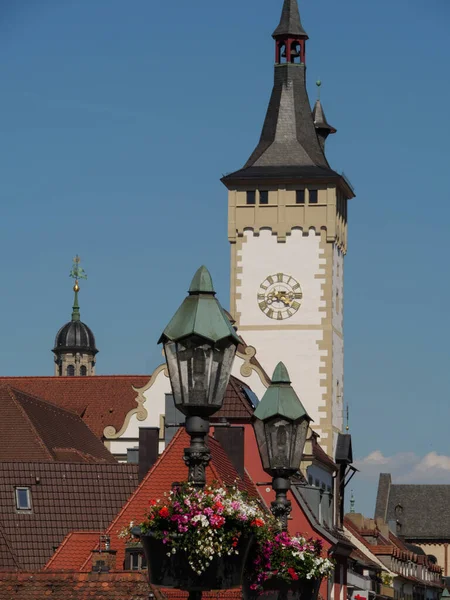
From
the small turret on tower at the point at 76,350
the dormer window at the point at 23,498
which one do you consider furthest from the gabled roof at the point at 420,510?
the dormer window at the point at 23,498

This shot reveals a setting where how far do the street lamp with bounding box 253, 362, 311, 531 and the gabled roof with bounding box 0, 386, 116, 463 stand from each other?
33.4 m

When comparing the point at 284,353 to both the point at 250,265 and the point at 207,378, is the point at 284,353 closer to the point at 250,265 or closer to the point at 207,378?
the point at 250,265

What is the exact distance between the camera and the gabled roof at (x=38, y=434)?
54375 mm

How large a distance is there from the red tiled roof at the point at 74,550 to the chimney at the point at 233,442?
379 cm

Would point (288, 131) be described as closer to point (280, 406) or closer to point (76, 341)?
point (280, 406)

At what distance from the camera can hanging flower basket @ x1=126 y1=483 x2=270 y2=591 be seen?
14.5m

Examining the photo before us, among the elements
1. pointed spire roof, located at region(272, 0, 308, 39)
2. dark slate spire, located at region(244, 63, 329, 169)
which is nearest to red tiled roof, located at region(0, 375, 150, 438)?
dark slate spire, located at region(244, 63, 329, 169)

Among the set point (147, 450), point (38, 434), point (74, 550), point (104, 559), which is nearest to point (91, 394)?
point (38, 434)

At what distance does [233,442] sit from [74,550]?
4.88m

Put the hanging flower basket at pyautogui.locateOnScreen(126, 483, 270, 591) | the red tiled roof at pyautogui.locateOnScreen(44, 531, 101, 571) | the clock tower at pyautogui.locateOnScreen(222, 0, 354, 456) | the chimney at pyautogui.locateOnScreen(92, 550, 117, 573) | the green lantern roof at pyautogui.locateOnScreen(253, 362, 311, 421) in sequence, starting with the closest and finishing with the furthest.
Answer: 1. the hanging flower basket at pyautogui.locateOnScreen(126, 483, 270, 591)
2. the green lantern roof at pyautogui.locateOnScreen(253, 362, 311, 421)
3. the chimney at pyautogui.locateOnScreen(92, 550, 117, 573)
4. the red tiled roof at pyautogui.locateOnScreen(44, 531, 101, 571)
5. the clock tower at pyautogui.locateOnScreen(222, 0, 354, 456)

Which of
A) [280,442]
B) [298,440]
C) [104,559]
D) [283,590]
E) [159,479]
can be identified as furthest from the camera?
[159,479]

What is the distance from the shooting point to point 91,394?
264 ft

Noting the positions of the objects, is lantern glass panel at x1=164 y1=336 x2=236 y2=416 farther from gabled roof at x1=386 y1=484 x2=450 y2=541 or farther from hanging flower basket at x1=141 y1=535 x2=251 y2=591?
gabled roof at x1=386 y1=484 x2=450 y2=541

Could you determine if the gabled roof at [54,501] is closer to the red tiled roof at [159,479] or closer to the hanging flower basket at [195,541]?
the red tiled roof at [159,479]
